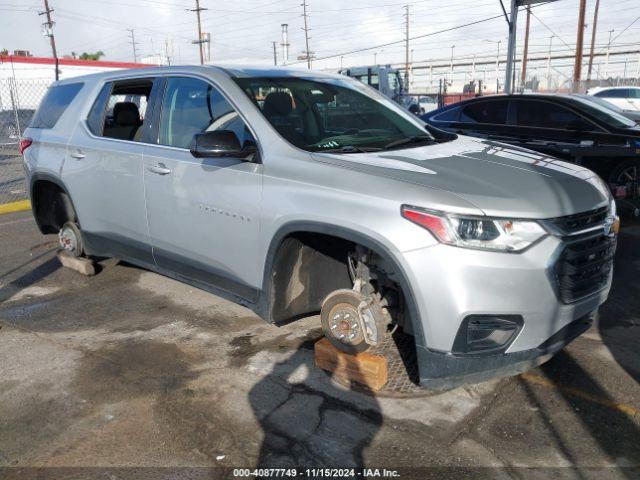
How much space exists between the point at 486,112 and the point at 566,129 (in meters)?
1.27

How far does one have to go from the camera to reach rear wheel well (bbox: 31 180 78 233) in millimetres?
5629

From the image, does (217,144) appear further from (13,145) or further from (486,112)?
(13,145)

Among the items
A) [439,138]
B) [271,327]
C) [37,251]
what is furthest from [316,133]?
[37,251]

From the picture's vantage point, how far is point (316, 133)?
3736 millimetres

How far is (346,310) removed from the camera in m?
3.43

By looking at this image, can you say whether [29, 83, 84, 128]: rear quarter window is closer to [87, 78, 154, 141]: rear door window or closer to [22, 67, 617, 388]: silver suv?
[22, 67, 617, 388]: silver suv

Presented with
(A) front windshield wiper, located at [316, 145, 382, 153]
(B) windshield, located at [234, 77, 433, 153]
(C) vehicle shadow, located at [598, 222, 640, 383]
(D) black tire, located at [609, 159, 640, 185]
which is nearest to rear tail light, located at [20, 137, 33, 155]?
(B) windshield, located at [234, 77, 433, 153]

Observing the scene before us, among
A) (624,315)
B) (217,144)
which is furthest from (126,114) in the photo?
(624,315)

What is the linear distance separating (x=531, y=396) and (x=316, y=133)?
2.05 meters

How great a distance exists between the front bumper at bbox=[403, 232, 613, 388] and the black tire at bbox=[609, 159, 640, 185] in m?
5.64

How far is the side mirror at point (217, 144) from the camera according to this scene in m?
3.44

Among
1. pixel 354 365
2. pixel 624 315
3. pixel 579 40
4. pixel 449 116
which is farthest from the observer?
pixel 579 40

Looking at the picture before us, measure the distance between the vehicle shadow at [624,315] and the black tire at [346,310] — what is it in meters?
1.65

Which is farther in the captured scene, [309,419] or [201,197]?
[201,197]
